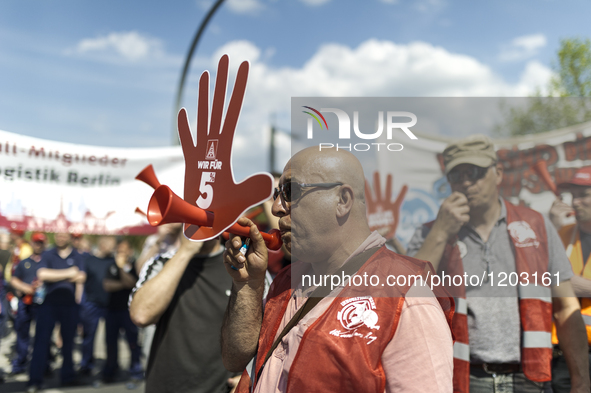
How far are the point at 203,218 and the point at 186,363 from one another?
1.28m

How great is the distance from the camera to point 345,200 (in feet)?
5.41

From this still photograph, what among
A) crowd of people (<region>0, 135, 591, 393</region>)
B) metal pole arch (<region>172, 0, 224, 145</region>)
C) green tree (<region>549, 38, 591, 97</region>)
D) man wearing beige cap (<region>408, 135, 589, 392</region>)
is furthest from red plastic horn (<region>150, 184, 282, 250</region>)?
green tree (<region>549, 38, 591, 97</region>)

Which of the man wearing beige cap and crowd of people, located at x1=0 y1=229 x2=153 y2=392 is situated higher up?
the man wearing beige cap

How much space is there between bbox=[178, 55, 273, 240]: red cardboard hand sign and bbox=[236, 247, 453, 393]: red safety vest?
43cm

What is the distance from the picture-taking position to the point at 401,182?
8.83 ft

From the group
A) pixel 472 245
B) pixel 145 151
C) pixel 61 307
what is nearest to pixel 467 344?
pixel 472 245

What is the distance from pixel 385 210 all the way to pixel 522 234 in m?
0.74

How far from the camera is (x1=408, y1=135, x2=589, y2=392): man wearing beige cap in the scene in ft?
7.63

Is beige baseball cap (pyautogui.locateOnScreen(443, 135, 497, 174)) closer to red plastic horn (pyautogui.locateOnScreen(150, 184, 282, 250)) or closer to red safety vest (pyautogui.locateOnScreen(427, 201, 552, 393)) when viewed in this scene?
red safety vest (pyautogui.locateOnScreen(427, 201, 552, 393))

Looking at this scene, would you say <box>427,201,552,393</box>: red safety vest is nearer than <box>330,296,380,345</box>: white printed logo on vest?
No

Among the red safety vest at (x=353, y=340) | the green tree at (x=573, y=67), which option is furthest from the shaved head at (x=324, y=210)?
the green tree at (x=573, y=67)

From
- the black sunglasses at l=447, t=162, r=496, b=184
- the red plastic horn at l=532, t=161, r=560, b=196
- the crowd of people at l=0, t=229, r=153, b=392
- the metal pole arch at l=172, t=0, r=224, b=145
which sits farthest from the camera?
the metal pole arch at l=172, t=0, r=224, b=145

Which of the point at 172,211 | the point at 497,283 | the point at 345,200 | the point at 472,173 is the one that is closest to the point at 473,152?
the point at 472,173

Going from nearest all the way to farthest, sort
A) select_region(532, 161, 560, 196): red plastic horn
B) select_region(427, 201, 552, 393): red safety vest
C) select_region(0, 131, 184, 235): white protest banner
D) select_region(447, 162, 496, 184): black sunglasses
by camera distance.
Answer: select_region(427, 201, 552, 393): red safety vest
select_region(447, 162, 496, 184): black sunglasses
select_region(532, 161, 560, 196): red plastic horn
select_region(0, 131, 184, 235): white protest banner
